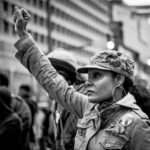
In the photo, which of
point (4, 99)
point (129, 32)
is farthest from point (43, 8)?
point (4, 99)

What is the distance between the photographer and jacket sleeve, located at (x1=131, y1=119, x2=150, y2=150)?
2846mm

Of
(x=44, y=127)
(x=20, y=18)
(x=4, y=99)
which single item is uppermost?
(x=20, y=18)

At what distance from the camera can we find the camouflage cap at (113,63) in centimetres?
312

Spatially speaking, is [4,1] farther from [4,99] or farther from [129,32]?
[4,99]

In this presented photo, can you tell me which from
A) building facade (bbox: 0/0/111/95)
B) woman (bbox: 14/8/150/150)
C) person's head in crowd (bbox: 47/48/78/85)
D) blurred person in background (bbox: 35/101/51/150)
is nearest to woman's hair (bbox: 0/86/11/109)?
person's head in crowd (bbox: 47/48/78/85)

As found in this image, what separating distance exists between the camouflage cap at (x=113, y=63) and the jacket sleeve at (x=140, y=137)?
0.40 meters

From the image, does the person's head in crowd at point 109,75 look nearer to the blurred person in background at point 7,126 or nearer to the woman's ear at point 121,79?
the woman's ear at point 121,79

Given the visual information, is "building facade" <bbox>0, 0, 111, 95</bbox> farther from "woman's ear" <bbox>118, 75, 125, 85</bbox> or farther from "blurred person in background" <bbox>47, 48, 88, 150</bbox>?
"woman's ear" <bbox>118, 75, 125, 85</bbox>

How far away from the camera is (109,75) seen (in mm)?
3152

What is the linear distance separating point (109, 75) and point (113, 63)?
88 millimetres

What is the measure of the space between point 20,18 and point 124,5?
43.5 ft

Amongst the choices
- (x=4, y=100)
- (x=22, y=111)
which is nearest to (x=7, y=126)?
(x=4, y=100)

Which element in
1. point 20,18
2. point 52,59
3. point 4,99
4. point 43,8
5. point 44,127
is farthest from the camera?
point 43,8

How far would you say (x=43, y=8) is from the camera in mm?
73500
